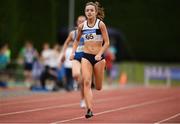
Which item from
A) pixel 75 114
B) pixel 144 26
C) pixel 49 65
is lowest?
pixel 49 65

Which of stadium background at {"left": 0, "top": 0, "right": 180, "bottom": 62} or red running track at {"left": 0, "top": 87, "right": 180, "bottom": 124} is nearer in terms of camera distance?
red running track at {"left": 0, "top": 87, "right": 180, "bottom": 124}

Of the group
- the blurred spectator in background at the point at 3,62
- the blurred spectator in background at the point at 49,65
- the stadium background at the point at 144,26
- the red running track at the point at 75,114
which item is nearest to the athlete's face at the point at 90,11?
the red running track at the point at 75,114

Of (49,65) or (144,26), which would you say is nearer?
(49,65)

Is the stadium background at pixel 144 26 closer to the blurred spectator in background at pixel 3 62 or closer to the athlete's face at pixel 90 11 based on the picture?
the blurred spectator in background at pixel 3 62

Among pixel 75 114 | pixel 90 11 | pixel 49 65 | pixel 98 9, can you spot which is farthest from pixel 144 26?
pixel 90 11

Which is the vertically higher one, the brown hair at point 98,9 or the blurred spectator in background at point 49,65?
the brown hair at point 98,9

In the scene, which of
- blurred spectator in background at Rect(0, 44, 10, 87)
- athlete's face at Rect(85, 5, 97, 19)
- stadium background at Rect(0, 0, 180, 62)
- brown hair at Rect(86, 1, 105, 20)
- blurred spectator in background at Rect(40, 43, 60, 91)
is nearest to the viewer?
athlete's face at Rect(85, 5, 97, 19)

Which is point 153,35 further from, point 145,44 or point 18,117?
point 18,117

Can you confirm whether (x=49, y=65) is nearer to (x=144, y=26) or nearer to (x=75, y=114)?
(x=75, y=114)

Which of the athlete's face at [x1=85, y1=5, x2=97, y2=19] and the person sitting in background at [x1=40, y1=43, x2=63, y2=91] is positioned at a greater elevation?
the athlete's face at [x1=85, y1=5, x2=97, y2=19]

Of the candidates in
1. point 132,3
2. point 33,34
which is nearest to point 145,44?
point 132,3

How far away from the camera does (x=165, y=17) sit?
151ft

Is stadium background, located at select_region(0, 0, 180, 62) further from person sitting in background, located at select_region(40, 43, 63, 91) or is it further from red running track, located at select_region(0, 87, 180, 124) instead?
red running track, located at select_region(0, 87, 180, 124)

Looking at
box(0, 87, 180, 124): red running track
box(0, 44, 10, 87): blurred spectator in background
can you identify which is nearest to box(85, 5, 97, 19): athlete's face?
box(0, 87, 180, 124): red running track
